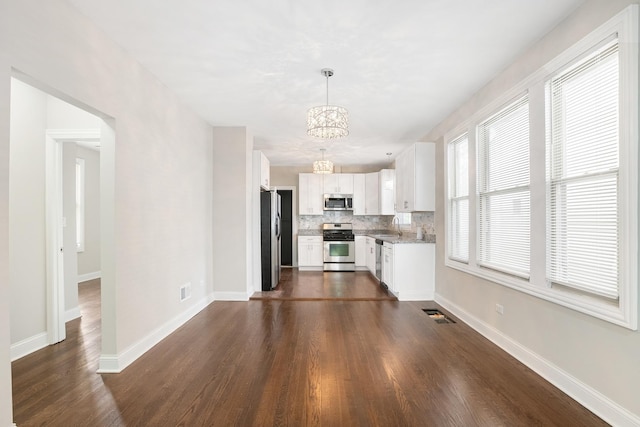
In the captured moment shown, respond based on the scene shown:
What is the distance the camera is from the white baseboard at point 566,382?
1.96 meters

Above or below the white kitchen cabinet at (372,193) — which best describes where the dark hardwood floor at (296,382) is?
below

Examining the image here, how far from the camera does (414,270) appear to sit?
516 cm

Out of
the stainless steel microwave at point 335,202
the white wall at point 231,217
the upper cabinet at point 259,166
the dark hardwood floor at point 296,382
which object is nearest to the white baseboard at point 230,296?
the white wall at point 231,217

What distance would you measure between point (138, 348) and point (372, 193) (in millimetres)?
6293

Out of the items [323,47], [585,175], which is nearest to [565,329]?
[585,175]

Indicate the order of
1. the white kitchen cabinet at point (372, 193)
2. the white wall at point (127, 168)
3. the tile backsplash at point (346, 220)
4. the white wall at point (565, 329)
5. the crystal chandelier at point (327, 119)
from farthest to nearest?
the tile backsplash at point (346, 220), the white kitchen cabinet at point (372, 193), the crystal chandelier at point (327, 119), the white wall at point (565, 329), the white wall at point (127, 168)

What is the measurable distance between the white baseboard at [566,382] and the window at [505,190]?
671 mm

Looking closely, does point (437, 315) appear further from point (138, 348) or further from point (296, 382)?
point (138, 348)

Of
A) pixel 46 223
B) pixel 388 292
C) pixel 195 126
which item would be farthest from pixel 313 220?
pixel 46 223

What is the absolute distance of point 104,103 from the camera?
264cm

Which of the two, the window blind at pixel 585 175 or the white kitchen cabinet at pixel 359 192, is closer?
the window blind at pixel 585 175

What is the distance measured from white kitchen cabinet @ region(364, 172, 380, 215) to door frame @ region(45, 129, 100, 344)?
606 cm

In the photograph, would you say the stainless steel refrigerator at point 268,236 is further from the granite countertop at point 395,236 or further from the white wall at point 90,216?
the white wall at point 90,216

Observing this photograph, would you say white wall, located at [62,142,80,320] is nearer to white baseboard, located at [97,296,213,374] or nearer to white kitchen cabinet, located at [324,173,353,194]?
white baseboard, located at [97,296,213,374]
